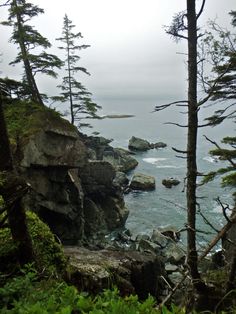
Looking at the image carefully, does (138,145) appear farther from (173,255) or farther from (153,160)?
(173,255)

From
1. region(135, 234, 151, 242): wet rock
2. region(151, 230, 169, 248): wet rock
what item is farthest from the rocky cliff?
region(151, 230, 169, 248): wet rock

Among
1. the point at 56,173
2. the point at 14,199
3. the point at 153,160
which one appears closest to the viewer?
the point at 14,199

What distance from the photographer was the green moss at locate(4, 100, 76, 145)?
16312 mm

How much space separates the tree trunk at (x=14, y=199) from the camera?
4.91 metres

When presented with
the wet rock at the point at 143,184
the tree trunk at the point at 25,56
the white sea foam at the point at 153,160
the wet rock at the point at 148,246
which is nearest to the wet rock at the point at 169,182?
the wet rock at the point at 143,184

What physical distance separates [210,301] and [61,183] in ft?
43.4

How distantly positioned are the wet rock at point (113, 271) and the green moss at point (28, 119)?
25.8ft

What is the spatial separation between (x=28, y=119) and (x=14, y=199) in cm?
1286

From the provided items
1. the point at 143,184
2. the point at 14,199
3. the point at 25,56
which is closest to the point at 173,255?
the point at 143,184

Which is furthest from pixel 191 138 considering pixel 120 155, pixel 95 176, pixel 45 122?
pixel 120 155

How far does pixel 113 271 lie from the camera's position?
9.16 meters

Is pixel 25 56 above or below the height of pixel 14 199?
above

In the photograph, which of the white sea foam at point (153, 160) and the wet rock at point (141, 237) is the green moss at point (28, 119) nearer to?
the wet rock at point (141, 237)

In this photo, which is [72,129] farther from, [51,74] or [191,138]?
[191,138]
